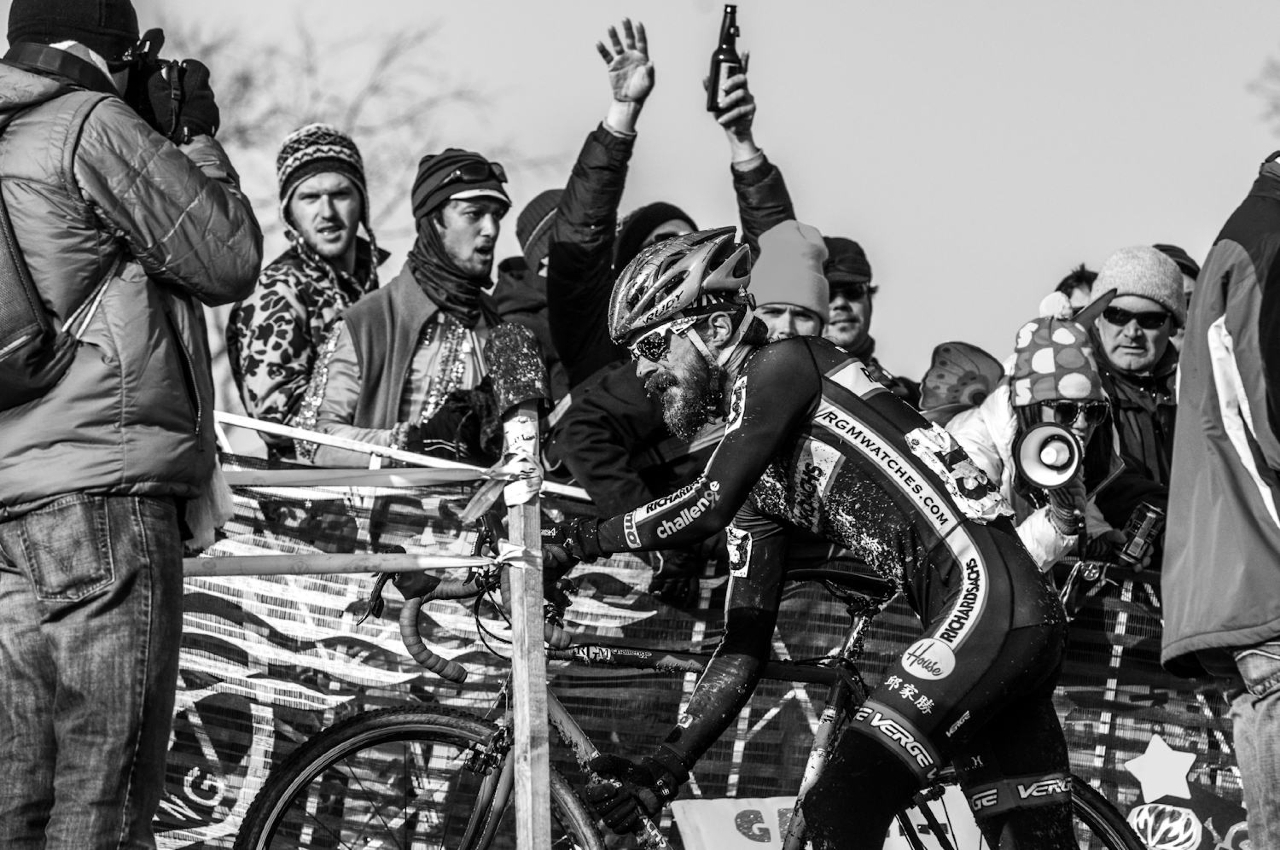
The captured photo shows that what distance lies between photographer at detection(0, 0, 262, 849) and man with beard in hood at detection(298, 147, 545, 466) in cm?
190

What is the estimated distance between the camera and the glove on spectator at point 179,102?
3.99 m

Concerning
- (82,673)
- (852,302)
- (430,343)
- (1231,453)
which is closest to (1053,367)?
(1231,453)

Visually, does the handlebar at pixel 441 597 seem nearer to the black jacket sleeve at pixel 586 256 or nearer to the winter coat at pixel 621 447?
the winter coat at pixel 621 447

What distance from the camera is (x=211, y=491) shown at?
13.0 feet

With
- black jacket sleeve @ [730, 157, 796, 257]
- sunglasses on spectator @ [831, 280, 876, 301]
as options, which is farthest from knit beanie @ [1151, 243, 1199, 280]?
black jacket sleeve @ [730, 157, 796, 257]

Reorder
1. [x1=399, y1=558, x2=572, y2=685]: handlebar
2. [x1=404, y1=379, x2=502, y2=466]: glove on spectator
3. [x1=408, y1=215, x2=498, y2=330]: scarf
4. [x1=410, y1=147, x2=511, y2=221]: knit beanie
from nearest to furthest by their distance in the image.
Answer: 1. [x1=399, y1=558, x2=572, y2=685]: handlebar
2. [x1=404, y1=379, x2=502, y2=466]: glove on spectator
3. [x1=408, y1=215, x2=498, y2=330]: scarf
4. [x1=410, y1=147, x2=511, y2=221]: knit beanie

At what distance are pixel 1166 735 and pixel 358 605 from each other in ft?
9.59

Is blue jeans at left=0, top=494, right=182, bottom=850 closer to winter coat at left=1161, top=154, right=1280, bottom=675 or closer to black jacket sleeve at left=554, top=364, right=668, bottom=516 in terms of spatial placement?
black jacket sleeve at left=554, top=364, right=668, bottom=516

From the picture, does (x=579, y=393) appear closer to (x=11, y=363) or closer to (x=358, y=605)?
(x=358, y=605)

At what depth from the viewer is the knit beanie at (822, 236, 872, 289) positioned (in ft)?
23.2

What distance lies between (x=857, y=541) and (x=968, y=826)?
1324mm

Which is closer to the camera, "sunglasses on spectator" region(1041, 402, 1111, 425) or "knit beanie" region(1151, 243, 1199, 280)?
"sunglasses on spectator" region(1041, 402, 1111, 425)

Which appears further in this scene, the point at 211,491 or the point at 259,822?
the point at 259,822

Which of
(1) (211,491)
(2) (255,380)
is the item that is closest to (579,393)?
(2) (255,380)
